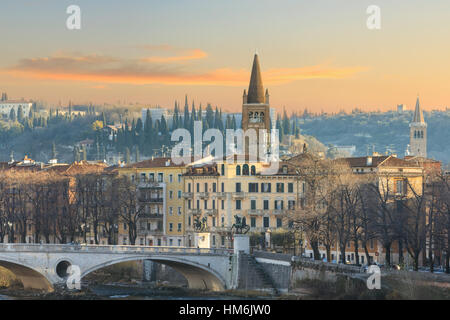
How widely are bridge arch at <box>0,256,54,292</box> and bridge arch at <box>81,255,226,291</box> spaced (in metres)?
2.82

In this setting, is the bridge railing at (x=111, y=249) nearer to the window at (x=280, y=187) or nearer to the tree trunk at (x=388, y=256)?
the tree trunk at (x=388, y=256)

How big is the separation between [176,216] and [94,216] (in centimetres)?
736

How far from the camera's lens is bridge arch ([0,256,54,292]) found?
88875mm

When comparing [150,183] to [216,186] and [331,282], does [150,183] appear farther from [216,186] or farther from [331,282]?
[331,282]

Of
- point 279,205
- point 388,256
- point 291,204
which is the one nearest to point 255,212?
point 279,205

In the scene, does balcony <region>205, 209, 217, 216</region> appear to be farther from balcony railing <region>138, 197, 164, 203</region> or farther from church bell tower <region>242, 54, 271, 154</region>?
church bell tower <region>242, 54, 271, 154</region>

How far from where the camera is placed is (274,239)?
334ft

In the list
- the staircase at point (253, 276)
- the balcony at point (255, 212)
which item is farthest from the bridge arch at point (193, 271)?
the balcony at point (255, 212)

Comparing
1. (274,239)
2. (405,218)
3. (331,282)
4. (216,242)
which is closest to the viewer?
(331,282)

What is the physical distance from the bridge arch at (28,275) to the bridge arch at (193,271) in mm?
2817

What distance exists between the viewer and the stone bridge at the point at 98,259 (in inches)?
3492

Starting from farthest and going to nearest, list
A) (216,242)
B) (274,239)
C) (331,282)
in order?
(216,242), (274,239), (331,282)
